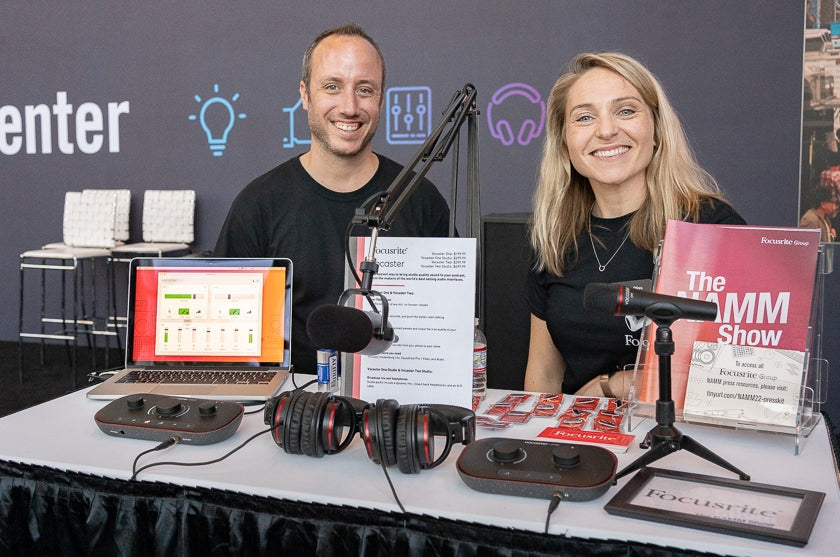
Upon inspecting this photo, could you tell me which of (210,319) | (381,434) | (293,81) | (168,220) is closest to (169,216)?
(168,220)

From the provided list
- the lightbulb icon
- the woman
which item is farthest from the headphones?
the lightbulb icon

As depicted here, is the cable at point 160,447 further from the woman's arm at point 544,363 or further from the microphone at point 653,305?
the woman's arm at point 544,363

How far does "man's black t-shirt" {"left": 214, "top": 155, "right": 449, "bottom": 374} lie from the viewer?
2.26 m

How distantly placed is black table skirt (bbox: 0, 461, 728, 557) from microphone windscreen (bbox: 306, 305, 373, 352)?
238 mm

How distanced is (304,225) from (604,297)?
4.20ft

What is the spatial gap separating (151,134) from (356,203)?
389 centimetres

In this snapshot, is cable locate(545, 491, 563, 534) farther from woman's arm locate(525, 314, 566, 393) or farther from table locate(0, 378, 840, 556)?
woman's arm locate(525, 314, 566, 393)

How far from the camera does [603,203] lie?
2008 mm

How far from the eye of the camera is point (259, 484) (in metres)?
1.22

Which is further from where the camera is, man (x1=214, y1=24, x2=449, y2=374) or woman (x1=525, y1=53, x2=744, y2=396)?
man (x1=214, y1=24, x2=449, y2=374)

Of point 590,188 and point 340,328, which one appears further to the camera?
point 590,188

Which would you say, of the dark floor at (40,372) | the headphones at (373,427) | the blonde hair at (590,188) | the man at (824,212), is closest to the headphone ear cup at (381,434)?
the headphones at (373,427)

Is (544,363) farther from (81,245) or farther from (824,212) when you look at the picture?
(81,245)

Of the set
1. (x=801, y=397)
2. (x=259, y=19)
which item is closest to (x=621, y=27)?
(x=259, y=19)
